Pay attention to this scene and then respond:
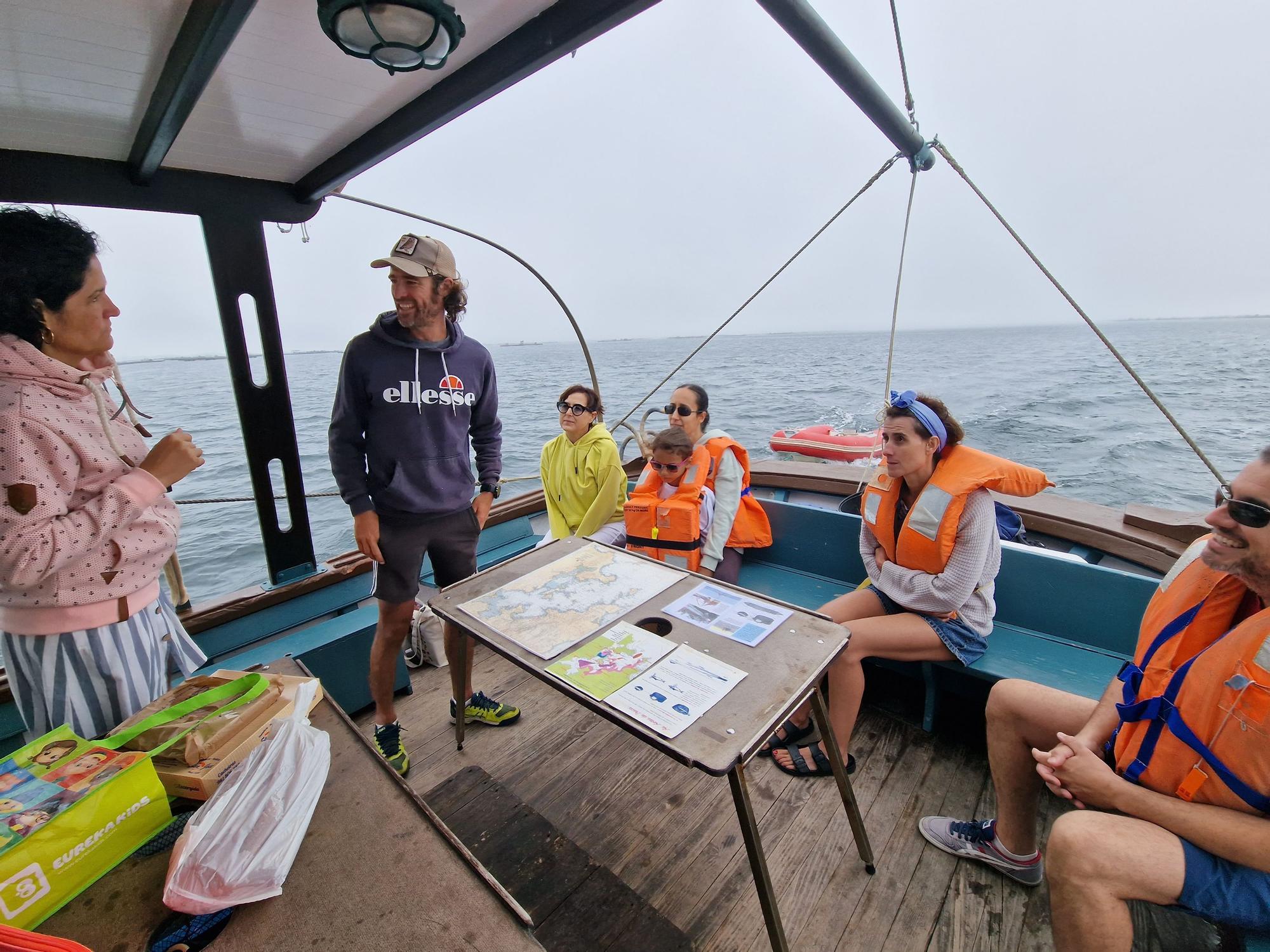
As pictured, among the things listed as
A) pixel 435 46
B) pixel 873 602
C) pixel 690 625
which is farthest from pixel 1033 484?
pixel 435 46

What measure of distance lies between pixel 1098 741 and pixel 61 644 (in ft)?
7.23

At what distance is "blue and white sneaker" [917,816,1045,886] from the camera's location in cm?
151

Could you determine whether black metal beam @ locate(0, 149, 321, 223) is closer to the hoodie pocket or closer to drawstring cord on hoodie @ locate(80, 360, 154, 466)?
drawstring cord on hoodie @ locate(80, 360, 154, 466)

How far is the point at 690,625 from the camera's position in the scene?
1442 mm

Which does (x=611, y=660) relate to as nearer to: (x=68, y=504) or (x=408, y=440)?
(x=408, y=440)

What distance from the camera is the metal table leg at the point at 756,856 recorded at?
3.46 ft

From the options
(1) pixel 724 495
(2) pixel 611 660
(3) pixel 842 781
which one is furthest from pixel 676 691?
(1) pixel 724 495

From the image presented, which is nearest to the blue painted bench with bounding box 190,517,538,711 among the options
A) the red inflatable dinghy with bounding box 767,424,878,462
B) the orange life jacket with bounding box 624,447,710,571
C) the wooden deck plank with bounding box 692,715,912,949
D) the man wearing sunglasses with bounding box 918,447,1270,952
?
the orange life jacket with bounding box 624,447,710,571

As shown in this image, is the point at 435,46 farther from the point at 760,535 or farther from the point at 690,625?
the point at 760,535

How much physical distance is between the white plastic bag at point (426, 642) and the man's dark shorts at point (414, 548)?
717 mm

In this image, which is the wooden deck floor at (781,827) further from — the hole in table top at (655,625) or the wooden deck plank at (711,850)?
the hole in table top at (655,625)

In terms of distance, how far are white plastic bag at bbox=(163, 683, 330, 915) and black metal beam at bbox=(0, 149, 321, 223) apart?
203cm

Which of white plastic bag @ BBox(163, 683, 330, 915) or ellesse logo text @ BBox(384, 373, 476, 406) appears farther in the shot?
ellesse logo text @ BBox(384, 373, 476, 406)

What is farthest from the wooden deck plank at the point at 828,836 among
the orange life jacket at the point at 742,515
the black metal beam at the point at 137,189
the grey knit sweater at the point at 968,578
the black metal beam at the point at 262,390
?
the black metal beam at the point at 137,189
